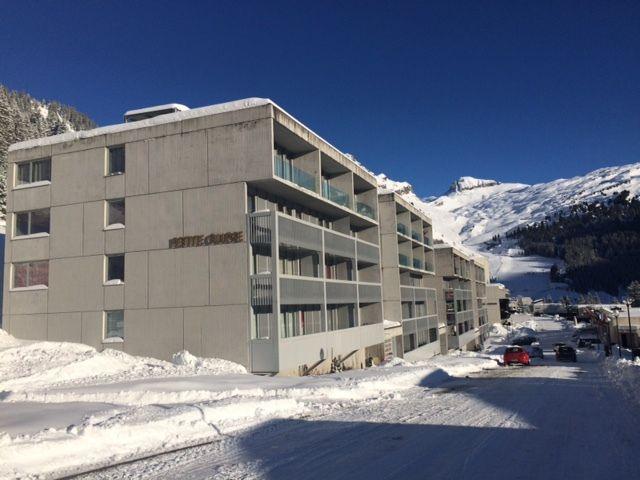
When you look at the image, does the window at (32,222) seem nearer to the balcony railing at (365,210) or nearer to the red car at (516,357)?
the balcony railing at (365,210)

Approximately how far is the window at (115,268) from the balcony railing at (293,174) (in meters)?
8.92

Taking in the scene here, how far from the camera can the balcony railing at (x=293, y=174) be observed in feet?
84.8

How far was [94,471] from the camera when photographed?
346 inches

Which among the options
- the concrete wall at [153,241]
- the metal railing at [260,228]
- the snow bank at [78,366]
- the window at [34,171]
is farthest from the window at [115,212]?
the metal railing at [260,228]

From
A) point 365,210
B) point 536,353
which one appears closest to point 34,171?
point 365,210

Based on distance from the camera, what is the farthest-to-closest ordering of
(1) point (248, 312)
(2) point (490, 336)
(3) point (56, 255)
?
(2) point (490, 336)
(3) point (56, 255)
(1) point (248, 312)

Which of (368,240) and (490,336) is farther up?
(368,240)

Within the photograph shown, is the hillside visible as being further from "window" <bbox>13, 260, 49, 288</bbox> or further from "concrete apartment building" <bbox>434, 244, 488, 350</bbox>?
"concrete apartment building" <bbox>434, 244, 488, 350</bbox>

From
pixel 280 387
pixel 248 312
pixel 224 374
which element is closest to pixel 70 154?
pixel 248 312

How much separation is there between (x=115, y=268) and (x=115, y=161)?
5.43 meters

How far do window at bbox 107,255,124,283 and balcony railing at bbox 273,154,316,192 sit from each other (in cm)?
892

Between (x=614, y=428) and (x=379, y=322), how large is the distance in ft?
88.6

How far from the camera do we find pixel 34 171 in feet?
98.1

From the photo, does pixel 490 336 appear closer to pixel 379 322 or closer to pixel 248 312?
pixel 379 322
